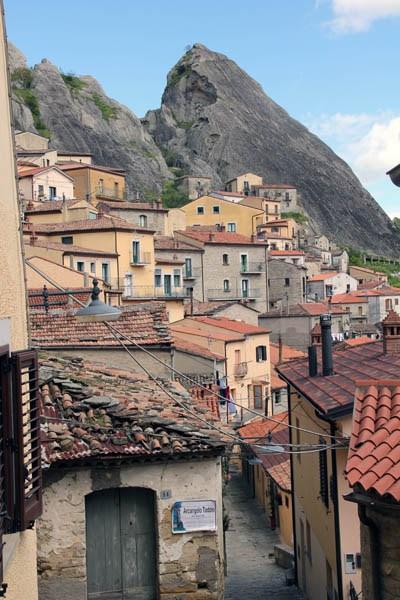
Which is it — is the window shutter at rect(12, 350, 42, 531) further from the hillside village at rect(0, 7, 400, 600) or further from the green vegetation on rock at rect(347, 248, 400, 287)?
the green vegetation on rock at rect(347, 248, 400, 287)

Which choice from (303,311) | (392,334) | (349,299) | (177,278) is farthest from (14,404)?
(349,299)

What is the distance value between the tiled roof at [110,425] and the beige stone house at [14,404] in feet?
10.4

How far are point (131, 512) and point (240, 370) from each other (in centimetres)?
3320

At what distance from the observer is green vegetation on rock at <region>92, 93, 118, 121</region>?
4641 inches

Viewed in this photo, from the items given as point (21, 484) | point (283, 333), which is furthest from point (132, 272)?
point (21, 484)

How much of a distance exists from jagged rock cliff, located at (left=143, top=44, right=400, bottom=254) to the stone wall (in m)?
111

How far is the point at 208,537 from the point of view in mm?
12117

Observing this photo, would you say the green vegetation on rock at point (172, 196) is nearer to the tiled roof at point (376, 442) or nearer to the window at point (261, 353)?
the window at point (261, 353)

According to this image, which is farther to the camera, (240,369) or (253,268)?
(253,268)

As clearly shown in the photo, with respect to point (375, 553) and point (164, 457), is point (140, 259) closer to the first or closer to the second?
point (164, 457)

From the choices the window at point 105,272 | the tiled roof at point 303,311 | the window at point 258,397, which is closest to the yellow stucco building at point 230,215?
the tiled roof at point 303,311

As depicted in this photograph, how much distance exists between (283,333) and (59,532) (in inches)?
2132

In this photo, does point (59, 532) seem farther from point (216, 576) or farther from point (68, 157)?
point (68, 157)

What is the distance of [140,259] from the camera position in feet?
182
